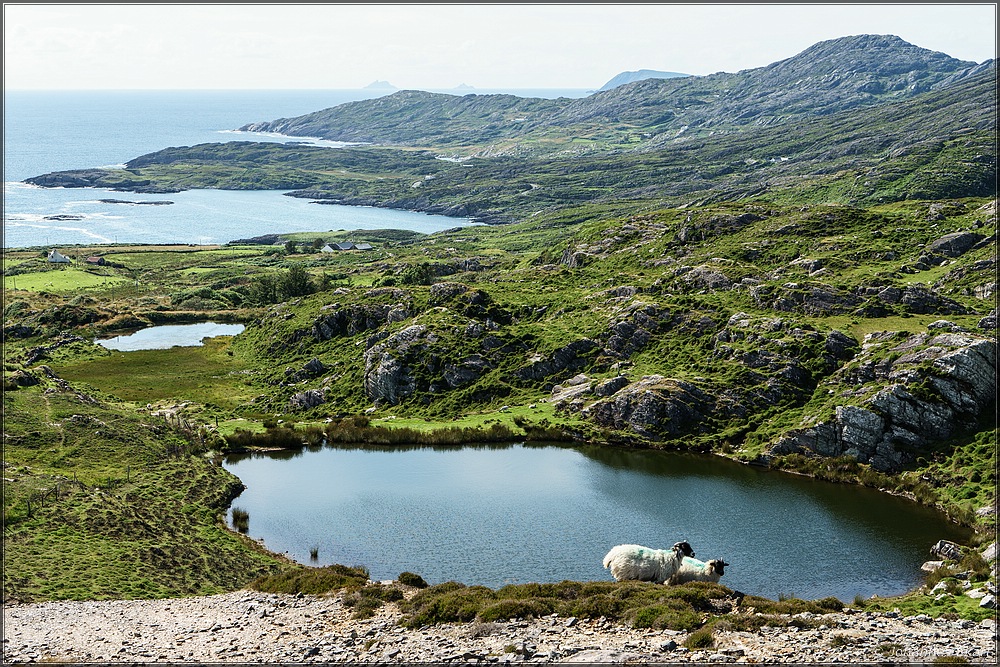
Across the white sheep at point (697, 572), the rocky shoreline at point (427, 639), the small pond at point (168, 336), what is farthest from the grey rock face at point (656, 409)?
the small pond at point (168, 336)

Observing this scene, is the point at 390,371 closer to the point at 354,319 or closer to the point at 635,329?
the point at 354,319

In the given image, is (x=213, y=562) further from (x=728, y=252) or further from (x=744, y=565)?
(x=728, y=252)

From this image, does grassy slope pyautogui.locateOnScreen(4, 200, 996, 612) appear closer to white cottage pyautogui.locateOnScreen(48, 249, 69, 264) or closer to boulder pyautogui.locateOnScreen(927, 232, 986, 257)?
boulder pyautogui.locateOnScreen(927, 232, 986, 257)

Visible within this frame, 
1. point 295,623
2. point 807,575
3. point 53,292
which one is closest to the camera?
point 295,623

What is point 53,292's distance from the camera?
507 feet

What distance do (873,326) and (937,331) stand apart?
27.0 ft

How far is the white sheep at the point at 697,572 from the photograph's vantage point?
4259cm

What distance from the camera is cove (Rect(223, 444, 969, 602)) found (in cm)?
4969

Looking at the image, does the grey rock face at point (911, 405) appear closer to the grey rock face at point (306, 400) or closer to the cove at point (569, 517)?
the cove at point (569, 517)

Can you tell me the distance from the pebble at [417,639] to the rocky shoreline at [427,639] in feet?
0.16

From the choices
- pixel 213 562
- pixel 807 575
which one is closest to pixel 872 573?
pixel 807 575

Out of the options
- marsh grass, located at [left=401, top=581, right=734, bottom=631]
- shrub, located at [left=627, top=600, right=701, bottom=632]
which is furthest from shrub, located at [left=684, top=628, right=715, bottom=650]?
marsh grass, located at [left=401, top=581, right=734, bottom=631]

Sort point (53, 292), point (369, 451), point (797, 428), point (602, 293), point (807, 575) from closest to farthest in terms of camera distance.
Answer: point (807, 575) → point (797, 428) → point (369, 451) → point (602, 293) → point (53, 292)

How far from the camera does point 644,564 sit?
42.8 meters
